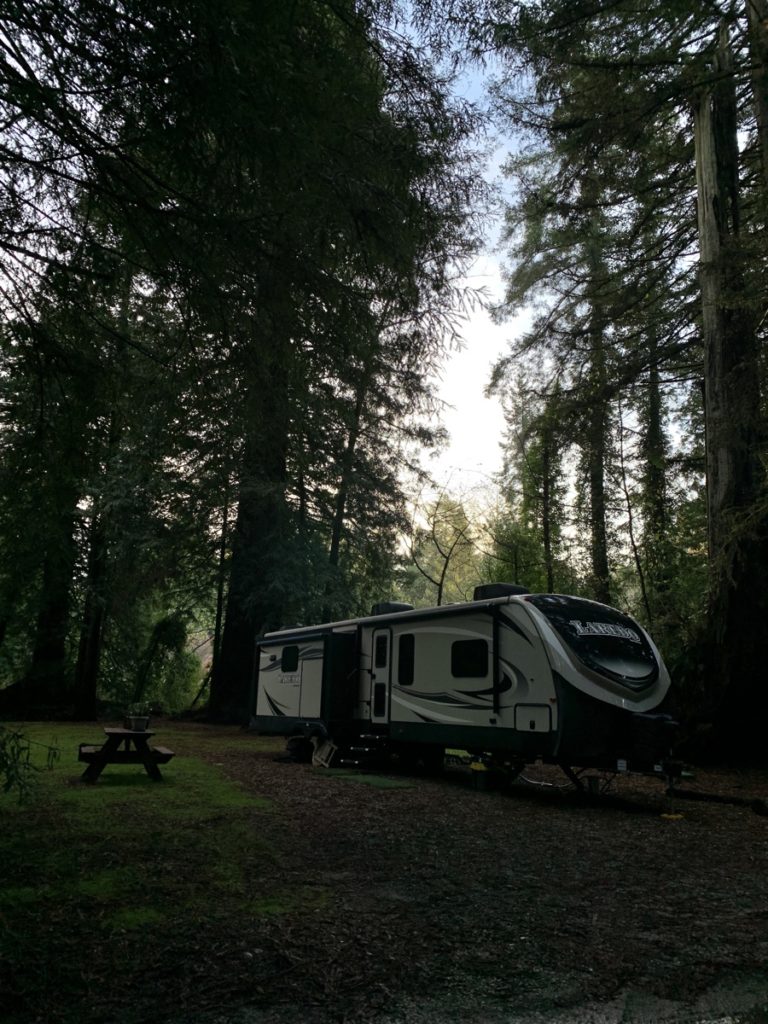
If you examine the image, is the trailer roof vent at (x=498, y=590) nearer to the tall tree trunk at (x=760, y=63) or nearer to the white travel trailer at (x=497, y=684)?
the white travel trailer at (x=497, y=684)

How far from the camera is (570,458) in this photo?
51.8 feet

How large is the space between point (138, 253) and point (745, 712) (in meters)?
10.2

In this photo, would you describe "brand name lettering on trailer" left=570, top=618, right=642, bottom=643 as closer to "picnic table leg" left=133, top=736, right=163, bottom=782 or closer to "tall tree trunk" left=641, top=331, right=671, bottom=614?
"picnic table leg" left=133, top=736, right=163, bottom=782

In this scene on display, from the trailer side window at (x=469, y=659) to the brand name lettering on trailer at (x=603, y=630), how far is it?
1.19 m

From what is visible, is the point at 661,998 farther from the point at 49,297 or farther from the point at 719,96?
the point at 719,96

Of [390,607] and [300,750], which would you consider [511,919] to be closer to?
[390,607]

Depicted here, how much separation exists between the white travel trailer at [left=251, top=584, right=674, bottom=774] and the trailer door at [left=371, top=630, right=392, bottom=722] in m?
0.02

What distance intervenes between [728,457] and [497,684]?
17.3 ft

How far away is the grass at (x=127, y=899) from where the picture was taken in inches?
117

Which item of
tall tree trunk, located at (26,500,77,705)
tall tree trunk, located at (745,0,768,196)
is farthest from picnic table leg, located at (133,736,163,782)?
tall tree trunk, located at (26,500,77,705)

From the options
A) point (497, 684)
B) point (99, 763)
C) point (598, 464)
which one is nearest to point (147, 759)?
point (99, 763)

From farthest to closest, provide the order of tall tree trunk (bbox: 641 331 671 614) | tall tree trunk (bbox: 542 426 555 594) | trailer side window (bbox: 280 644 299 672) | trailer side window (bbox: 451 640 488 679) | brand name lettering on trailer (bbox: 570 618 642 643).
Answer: tall tree trunk (bbox: 542 426 555 594) < tall tree trunk (bbox: 641 331 671 614) < trailer side window (bbox: 280 644 299 672) < trailer side window (bbox: 451 640 488 679) < brand name lettering on trailer (bbox: 570 618 642 643)

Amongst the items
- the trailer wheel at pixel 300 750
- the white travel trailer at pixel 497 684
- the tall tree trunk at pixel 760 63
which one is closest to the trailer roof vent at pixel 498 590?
the white travel trailer at pixel 497 684

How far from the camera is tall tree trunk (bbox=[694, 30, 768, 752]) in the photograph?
10.9m
